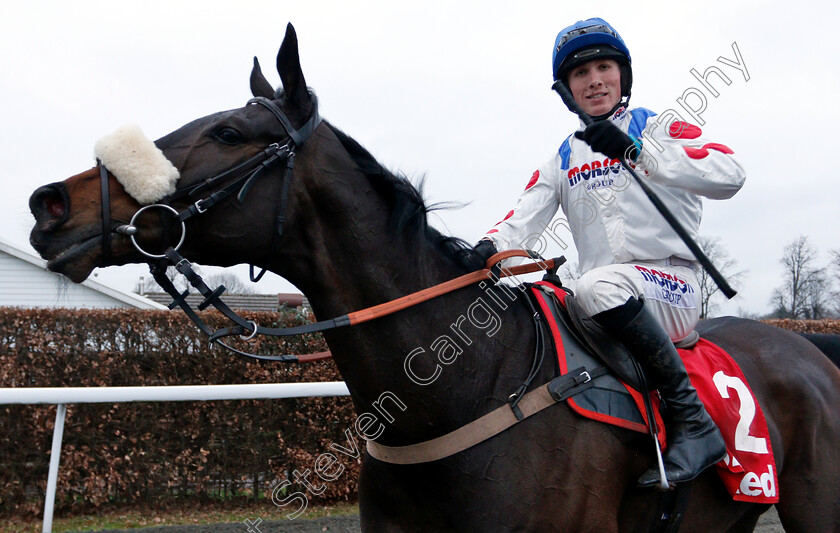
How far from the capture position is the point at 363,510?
2113 mm

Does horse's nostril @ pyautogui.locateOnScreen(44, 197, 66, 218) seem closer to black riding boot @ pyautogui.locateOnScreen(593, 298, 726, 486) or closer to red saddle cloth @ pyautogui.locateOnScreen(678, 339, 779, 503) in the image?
black riding boot @ pyautogui.locateOnScreen(593, 298, 726, 486)

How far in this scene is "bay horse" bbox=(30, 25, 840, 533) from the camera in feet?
6.02

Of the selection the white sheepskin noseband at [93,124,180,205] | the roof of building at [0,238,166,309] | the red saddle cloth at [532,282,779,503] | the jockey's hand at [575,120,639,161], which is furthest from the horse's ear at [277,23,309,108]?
the roof of building at [0,238,166,309]

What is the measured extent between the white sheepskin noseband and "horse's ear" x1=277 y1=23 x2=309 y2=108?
45 centimetres

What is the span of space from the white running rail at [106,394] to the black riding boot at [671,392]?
9.43 ft

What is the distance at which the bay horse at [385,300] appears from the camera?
183cm

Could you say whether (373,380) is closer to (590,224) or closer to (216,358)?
(590,224)

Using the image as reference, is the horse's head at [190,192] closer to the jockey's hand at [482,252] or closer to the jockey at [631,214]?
A: the jockey's hand at [482,252]

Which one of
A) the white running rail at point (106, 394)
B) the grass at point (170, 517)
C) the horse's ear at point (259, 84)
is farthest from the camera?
the grass at point (170, 517)

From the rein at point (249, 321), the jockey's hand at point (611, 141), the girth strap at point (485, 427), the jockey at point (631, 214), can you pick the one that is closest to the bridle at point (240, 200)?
the rein at point (249, 321)

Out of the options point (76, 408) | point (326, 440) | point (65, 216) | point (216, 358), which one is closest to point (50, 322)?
point (76, 408)

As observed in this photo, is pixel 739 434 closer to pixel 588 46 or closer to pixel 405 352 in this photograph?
pixel 405 352

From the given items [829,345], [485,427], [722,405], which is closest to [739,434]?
[722,405]

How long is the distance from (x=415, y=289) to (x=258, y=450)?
4.39 m
